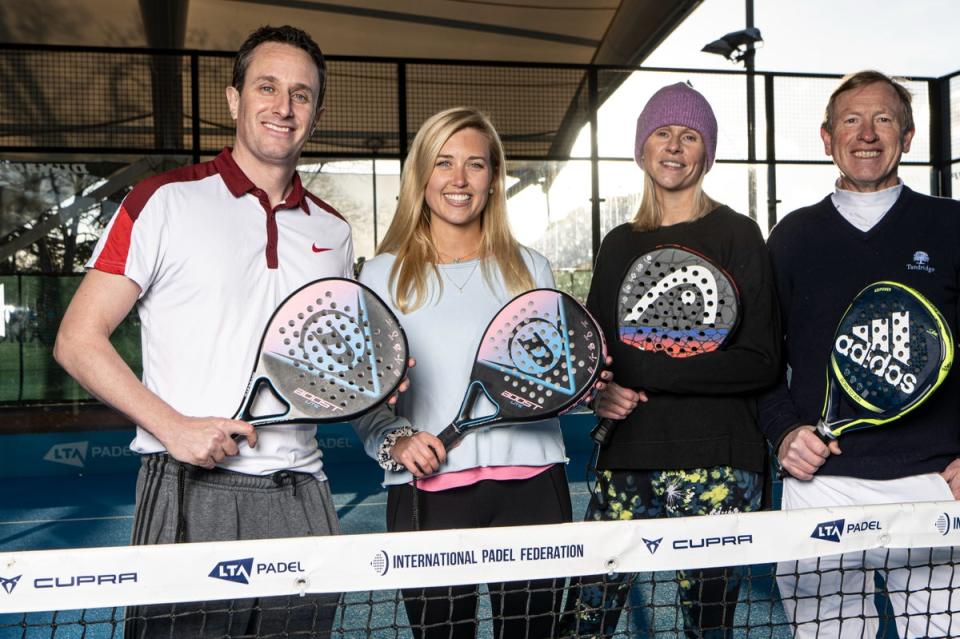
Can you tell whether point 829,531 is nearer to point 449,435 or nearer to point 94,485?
point 449,435

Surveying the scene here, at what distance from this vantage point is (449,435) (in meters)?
1.81

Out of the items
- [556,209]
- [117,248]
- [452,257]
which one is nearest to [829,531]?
[452,257]

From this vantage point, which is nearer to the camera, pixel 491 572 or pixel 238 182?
pixel 491 572

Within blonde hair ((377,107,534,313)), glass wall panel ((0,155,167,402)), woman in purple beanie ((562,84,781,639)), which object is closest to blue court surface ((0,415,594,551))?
glass wall panel ((0,155,167,402))

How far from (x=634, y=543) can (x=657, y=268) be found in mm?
656

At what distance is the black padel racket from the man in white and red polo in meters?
0.71

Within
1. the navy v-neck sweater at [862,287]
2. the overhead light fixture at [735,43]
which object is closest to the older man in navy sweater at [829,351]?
the navy v-neck sweater at [862,287]

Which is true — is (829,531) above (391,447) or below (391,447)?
below

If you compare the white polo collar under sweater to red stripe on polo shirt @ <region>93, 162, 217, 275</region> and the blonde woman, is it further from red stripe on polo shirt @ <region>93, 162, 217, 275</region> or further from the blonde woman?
red stripe on polo shirt @ <region>93, 162, 217, 275</region>

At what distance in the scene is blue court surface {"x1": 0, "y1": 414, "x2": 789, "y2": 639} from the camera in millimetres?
5004

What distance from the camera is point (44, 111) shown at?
6.54 meters

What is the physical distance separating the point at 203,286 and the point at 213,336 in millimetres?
95

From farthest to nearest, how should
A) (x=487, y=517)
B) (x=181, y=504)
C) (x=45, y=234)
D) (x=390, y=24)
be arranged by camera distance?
1. (x=390, y=24)
2. (x=45, y=234)
3. (x=487, y=517)
4. (x=181, y=504)

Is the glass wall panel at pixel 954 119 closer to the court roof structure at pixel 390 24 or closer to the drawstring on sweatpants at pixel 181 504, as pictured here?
the court roof structure at pixel 390 24
